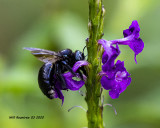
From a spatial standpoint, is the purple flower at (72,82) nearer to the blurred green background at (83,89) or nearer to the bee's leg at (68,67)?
the bee's leg at (68,67)

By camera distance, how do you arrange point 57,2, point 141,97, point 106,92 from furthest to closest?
point 57,2 < point 141,97 < point 106,92

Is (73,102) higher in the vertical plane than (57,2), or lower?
lower

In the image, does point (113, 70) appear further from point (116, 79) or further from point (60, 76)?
point (60, 76)

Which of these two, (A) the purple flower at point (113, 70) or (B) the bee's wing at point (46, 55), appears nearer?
(A) the purple flower at point (113, 70)

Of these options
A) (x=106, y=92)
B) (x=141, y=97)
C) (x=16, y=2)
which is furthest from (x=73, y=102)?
(x=16, y=2)

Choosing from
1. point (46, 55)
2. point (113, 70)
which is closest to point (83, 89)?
point (46, 55)

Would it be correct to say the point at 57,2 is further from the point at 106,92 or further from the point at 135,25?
the point at 135,25

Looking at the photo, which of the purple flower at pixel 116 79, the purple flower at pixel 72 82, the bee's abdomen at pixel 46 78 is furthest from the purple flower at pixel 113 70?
the bee's abdomen at pixel 46 78
